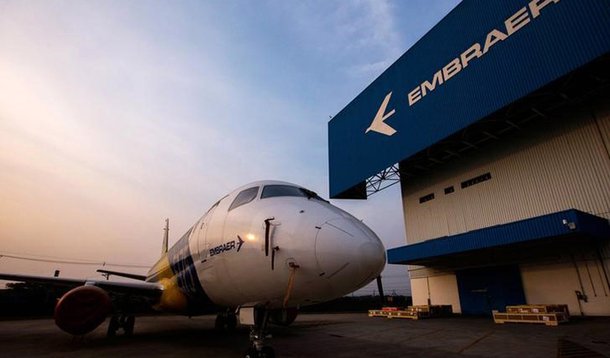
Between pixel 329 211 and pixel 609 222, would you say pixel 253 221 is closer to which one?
pixel 329 211

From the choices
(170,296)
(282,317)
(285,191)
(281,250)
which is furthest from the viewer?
(170,296)

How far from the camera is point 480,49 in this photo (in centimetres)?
1895

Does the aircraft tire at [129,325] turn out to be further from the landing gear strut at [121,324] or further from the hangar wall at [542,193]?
the hangar wall at [542,193]

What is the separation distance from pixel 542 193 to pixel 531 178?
1.11 m

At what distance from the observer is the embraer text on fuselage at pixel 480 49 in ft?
55.0

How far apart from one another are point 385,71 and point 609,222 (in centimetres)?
1748

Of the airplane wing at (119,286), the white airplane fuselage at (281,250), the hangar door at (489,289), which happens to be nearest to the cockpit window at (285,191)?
the white airplane fuselage at (281,250)

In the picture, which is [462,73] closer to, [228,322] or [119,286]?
[228,322]

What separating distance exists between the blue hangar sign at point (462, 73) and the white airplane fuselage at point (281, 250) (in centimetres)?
1597

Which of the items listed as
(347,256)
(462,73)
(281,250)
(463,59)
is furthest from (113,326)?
(463,59)

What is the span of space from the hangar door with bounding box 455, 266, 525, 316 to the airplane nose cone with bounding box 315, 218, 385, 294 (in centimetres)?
2014

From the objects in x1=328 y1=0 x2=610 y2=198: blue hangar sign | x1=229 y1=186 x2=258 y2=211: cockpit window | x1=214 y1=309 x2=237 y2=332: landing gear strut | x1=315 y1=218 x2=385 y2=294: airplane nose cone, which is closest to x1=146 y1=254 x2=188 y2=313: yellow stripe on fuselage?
x1=214 y1=309 x2=237 y2=332: landing gear strut

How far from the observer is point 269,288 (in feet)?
17.3

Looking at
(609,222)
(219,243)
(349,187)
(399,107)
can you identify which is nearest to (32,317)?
(349,187)
